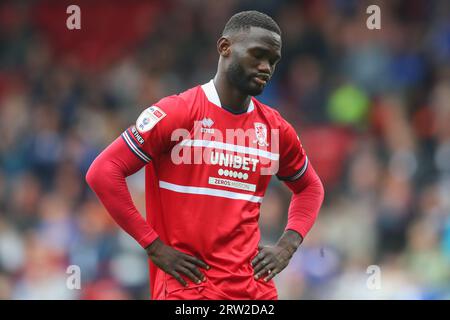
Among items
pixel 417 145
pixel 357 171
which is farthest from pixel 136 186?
pixel 417 145

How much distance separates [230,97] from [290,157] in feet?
1.85

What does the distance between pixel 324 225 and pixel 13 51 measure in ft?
17.4

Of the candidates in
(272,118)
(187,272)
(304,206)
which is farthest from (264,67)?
(187,272)

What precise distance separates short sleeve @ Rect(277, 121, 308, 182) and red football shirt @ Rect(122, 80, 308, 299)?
0.24 m

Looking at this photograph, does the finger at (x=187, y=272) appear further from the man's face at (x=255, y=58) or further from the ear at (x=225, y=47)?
the ear at (x=225, y=47)

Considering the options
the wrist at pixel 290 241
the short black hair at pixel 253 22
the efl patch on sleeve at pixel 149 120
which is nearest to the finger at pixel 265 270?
the wrist at pixel 290 241

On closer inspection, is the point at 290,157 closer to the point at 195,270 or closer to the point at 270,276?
the point at 270,276

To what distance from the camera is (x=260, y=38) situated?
512 centimetres

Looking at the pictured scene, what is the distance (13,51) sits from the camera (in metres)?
12.5

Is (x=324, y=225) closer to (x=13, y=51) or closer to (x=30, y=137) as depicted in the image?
(x=30, y=137)

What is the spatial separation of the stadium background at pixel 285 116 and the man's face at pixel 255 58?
4.01m

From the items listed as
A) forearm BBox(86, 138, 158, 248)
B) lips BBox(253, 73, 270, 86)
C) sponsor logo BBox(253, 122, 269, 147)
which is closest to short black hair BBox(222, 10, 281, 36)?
lips BBox(253, 73, 270, 86)

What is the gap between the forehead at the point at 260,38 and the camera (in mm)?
5121

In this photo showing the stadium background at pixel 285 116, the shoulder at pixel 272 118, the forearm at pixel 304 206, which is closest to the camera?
the shoulder at pixel 272 118
